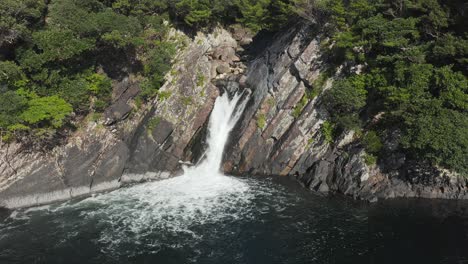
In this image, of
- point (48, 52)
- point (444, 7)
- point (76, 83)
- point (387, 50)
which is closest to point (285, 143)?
point (387, 50)

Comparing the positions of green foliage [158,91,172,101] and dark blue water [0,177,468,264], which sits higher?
green foliage [158,91,172,101]

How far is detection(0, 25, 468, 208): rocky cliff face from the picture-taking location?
34.5 meters

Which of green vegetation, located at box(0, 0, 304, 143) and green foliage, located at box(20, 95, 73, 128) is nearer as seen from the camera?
green foliage, located at box(20, 95, 73, 128)

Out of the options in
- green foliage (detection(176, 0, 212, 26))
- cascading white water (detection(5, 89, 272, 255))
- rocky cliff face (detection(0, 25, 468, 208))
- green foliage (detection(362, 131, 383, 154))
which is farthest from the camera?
green foliage (detection(176, 0, 212, 26))

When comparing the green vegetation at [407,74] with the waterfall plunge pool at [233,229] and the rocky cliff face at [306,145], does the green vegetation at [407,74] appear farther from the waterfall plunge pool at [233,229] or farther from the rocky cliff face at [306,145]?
the waterfall plunge pool at [233,229]

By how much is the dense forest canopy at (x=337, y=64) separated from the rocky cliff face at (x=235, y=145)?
1.67 m

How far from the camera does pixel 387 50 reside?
125ft

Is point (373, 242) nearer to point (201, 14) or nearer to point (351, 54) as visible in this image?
point (351, 54)

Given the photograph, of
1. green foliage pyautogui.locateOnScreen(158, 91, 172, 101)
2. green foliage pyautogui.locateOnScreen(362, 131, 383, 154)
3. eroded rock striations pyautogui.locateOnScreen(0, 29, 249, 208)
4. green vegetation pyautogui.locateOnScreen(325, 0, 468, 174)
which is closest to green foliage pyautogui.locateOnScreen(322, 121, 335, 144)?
green vegetation pyautogui.locateOnScreen(325, 0, 468, 174)

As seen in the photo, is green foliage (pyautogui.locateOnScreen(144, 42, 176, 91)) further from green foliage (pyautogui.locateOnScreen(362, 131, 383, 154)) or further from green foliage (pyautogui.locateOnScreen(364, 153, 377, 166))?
green foliage (pyautogui.locateOnScreen(364, 153, 377, 166))

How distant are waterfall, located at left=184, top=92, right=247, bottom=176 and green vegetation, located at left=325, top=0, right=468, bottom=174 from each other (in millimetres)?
12023

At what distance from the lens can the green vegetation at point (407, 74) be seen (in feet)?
99.9

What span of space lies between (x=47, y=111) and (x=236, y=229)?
74.4 ft

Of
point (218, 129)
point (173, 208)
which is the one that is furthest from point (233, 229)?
point (218, 129)
